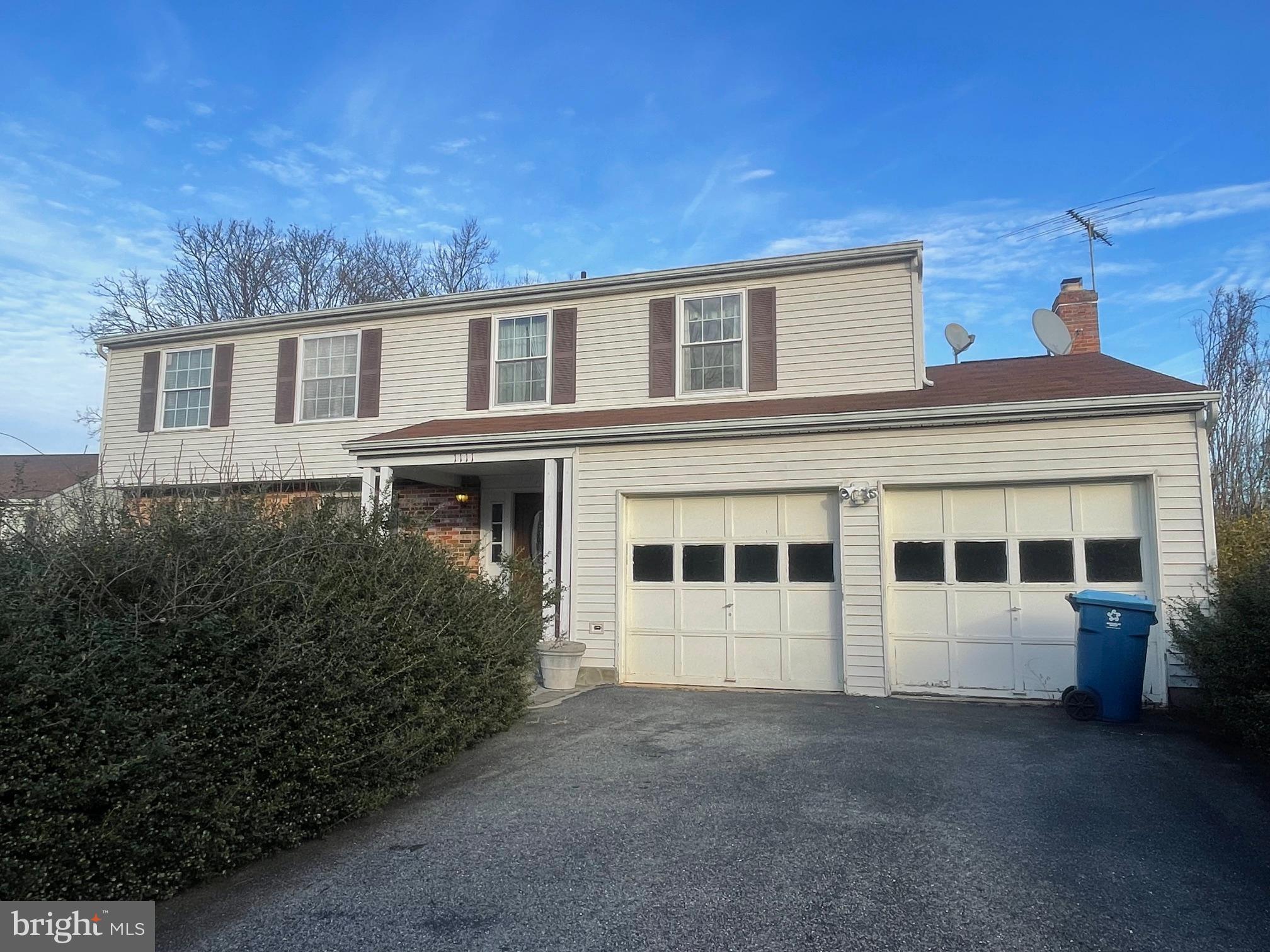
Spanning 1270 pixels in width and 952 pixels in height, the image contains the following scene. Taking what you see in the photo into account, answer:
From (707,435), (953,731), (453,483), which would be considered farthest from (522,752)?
(453,483)

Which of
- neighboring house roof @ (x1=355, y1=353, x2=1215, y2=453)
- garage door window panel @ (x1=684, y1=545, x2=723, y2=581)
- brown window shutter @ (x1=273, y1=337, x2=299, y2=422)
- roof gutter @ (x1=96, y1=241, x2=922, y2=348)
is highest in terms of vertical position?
roof gutter @ (x1=96, y1=241, x2=922, y2=348)

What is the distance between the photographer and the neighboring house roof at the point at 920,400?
28.4 ft

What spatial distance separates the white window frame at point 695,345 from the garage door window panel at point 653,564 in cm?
230

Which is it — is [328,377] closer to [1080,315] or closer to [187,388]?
[187,388]

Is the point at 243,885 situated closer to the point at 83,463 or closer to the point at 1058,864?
the point at 1058,864

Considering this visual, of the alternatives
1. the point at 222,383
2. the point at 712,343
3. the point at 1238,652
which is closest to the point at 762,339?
the point at 712,343

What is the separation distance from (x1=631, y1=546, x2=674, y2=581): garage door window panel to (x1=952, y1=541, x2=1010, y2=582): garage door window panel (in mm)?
3168

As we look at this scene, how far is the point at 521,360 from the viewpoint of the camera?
40.0 feet

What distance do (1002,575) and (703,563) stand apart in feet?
10.6

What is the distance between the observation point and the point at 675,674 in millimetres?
9727

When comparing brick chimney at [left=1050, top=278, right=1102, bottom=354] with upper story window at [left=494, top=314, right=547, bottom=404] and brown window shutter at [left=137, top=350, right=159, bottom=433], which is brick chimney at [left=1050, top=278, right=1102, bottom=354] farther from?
brown window shutter at [left=137, top=350, right=159, bottom=433]

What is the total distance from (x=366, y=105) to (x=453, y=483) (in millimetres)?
5697

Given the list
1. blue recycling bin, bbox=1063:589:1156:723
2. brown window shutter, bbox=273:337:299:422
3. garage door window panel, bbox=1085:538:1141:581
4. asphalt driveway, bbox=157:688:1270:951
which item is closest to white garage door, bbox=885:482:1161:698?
garage door window panel, bbox=1085:538:1141:581

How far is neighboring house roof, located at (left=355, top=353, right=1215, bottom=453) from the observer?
8664 millimetres
